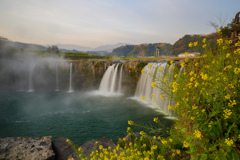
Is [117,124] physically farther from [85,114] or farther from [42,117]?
[42,117]

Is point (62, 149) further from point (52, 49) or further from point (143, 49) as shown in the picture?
point (143, 49)

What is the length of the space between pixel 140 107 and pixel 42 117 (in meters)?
10.3

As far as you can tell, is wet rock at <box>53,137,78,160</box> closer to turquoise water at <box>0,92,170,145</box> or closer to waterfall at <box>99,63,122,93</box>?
turquoise water at <box>0,92,170,145</box>

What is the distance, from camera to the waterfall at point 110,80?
23.1 metres

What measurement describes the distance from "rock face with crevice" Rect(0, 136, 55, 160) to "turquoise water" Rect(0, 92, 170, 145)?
392 centimetres

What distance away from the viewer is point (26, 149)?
4988mm

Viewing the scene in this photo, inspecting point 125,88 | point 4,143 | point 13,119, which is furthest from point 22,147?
point 125,88

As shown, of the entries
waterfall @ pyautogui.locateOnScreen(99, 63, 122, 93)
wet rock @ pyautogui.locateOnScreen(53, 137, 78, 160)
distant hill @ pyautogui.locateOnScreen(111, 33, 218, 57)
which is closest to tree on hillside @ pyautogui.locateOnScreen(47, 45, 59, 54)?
distant hill @ pyautogui.locateOnScreen(111, 33, 218, 57)

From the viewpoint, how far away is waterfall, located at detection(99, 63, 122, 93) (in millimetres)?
23062

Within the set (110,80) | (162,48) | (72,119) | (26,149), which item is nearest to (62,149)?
(26,149)

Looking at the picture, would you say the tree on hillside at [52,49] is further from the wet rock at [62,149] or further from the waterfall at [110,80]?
the wet rock at [62,149]

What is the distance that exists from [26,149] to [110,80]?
61.7ft

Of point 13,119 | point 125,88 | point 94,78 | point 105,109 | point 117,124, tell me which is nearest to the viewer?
point 117,124

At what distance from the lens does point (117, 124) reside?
37.7 ft
